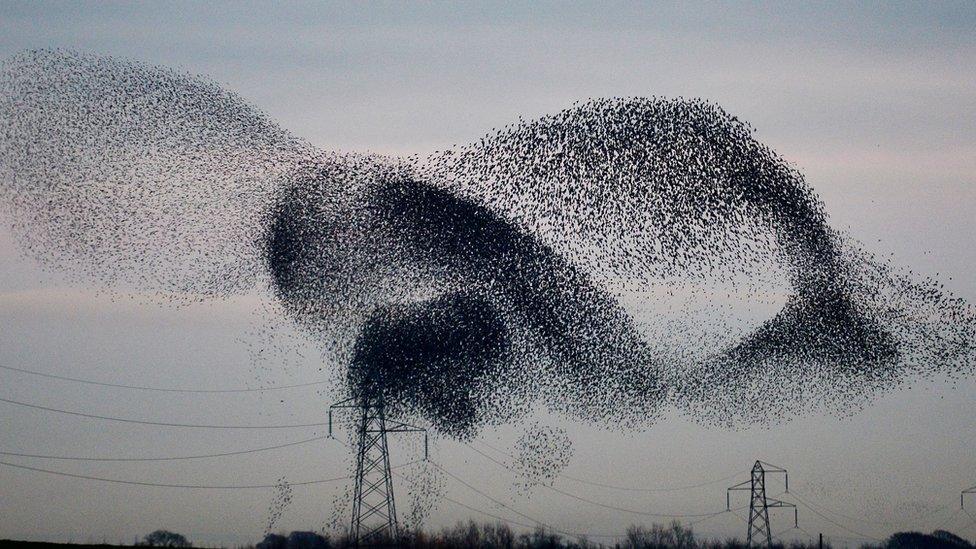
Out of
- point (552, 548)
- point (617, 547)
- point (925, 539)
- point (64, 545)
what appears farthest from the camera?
point (925, 539)

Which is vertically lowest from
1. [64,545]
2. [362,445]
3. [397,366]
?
[64,545]

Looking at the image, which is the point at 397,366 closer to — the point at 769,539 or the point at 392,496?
the point at 392,496

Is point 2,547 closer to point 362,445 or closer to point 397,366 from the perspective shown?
point 362,445

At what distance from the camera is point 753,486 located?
238ft

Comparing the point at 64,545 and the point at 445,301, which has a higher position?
the point at 445,301

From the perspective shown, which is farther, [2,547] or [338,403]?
[338,403]

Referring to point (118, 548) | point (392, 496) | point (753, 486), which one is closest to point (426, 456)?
point (392, 496)

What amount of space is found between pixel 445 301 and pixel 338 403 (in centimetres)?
750

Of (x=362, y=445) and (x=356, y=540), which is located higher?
(x=362, y=445)

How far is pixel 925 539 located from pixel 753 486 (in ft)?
201

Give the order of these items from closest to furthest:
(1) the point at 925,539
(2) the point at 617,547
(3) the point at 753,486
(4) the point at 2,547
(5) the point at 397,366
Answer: (4) the point at 2,547
(5) the point at 397,366
(2) the point at 617,547
(3) the point at 753,486
(1) the point at 925,539

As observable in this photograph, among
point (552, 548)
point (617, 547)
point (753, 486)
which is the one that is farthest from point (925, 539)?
point (552, 548)

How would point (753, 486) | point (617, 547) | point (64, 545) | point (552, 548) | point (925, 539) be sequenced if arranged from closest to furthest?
point (64, 545) → point (552, 548) → point (617, 547) → point (753, 486) → point (925, 539)

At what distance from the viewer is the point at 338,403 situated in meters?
55.2
